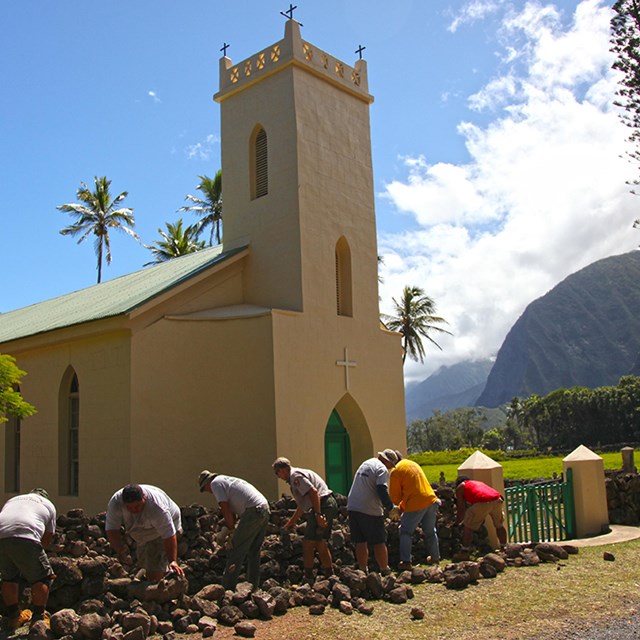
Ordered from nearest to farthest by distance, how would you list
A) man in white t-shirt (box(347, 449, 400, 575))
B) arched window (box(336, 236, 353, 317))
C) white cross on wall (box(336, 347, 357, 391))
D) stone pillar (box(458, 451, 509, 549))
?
man in white t-shirt (box(347, 449, 400, 575)) < stone pillar (box(458, 451, 509, 549)) < white cross on wall (box(336, 347, 357, 391)) < arched window (box(336, 236, 353, 317))

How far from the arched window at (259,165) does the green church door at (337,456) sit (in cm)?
575

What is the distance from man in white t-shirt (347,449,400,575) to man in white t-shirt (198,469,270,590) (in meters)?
1.51

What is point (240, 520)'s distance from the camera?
366 inches

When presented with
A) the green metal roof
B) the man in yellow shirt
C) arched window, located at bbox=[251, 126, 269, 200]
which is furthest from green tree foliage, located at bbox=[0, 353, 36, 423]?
arched window, located at bbox=[251, 126, 269, 200]

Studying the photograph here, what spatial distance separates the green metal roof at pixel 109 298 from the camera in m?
16.5

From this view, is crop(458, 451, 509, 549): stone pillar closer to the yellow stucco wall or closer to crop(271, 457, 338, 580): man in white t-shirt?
crop(271, 457, 338, 580): man in white t-shirt

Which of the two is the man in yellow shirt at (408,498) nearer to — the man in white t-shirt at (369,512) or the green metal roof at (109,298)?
the man in white t-shirt at (369,512)

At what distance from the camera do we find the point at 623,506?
16.6 m

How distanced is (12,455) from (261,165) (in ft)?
32.3

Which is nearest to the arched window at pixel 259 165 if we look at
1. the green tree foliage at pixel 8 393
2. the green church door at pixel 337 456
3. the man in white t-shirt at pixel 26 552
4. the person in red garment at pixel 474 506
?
the green church door at pixel 337 456

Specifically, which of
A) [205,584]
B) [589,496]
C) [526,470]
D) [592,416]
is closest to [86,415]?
[205,584]

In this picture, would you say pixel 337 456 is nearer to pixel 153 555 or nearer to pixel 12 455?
pixel 12 455

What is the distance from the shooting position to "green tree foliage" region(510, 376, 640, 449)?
72938 mm

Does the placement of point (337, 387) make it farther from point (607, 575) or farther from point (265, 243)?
point (607, 575)
